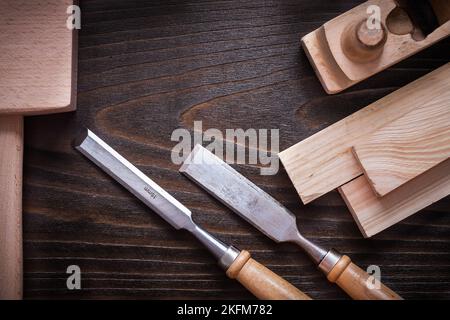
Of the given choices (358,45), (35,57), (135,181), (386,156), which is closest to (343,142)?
(386,156)

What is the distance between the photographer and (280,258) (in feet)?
3.20

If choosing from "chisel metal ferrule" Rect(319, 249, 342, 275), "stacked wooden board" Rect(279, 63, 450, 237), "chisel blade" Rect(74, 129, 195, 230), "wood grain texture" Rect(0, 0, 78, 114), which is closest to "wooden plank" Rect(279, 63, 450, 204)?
"stacked wooden board" Rect(279, 63, 450, 237)

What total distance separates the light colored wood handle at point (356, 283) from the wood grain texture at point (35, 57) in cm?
63

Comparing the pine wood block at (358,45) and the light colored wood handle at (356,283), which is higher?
the pine wood block at (358,45)

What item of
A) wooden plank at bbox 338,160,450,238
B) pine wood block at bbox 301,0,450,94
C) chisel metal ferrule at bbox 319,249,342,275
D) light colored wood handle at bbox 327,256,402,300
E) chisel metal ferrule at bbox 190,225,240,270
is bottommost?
light colored wood handle at bbox 327,256,402,300

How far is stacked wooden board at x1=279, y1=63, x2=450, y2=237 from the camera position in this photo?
0.91m

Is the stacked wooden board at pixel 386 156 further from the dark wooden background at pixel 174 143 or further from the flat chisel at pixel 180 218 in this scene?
the flat chisel at pixel 180 218

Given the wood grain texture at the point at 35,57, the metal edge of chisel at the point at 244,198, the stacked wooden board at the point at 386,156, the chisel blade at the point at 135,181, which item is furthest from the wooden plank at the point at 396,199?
the wood grain texture at the point at 35,57

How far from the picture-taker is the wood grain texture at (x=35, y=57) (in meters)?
0.91

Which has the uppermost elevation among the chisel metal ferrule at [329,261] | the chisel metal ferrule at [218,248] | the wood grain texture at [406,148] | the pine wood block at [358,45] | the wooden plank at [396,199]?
the pine wood block at [358,45]

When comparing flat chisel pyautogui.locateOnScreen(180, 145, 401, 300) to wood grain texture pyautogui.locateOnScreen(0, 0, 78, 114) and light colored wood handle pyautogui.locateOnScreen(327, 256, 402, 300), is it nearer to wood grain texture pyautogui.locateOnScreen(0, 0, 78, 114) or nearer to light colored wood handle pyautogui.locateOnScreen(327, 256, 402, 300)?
light colored wood handle pyautogui.locateOnScreen(327, 256, 402, 300)

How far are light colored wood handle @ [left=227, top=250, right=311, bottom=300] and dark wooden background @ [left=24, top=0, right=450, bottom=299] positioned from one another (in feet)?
0.23

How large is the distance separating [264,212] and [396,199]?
274 millimetres
